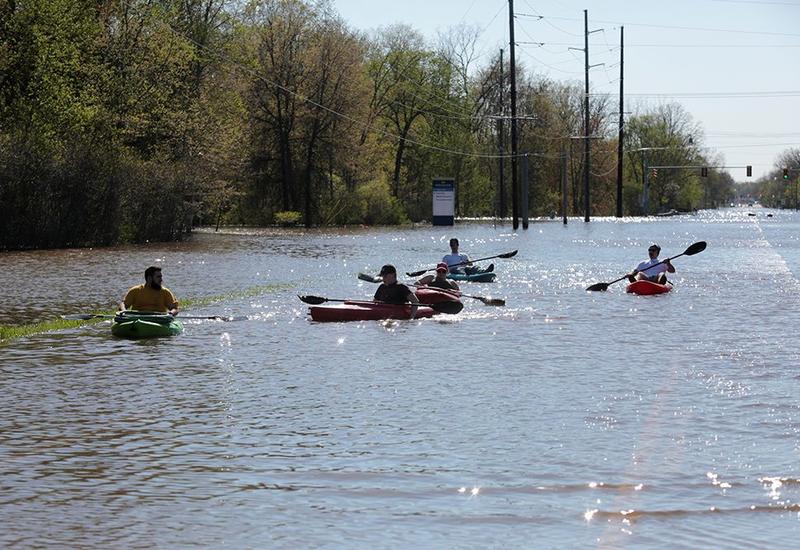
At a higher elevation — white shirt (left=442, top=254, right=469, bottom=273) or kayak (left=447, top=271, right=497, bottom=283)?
white shirt (left=442, top=254, right=469, bottom=273)

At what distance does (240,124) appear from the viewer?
79125 mm

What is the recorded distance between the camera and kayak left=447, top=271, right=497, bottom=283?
35091 millimetres

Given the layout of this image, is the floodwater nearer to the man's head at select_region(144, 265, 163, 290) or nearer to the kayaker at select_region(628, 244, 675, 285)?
the man's head at select_region(144, 265, 163, 290)

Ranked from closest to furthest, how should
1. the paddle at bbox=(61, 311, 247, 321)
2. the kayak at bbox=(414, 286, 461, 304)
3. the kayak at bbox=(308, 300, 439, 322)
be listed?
the paddle at bbox=(61, 311, 247, 321)
the kayak at bbox=(308, 300, 439, 322)
the kayak at bbox=(414, 286, 461, 304)

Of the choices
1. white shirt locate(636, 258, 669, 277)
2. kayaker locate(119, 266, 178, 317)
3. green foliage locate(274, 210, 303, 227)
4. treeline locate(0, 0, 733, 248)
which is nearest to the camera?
kayaker locate(119, 266, 178, 317)

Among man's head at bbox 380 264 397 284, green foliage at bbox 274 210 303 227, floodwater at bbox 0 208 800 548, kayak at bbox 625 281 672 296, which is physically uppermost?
green foliage at bbox 274 210 303 227

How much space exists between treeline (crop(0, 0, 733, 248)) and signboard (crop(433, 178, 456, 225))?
489 centimetres

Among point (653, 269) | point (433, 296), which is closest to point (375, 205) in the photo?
point (653, 269)

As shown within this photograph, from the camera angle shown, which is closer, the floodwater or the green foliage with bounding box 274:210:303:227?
the floodwater

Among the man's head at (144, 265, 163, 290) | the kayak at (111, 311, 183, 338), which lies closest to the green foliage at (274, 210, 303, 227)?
the man's head at (144, 265, 163, 290)

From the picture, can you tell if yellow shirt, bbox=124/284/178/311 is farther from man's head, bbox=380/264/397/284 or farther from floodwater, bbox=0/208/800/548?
man's head, bbox=380/264/397/284

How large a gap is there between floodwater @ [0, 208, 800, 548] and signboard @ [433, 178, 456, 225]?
6089 cm

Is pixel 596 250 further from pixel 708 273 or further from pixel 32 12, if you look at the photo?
pixel 32 12

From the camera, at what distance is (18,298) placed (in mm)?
28000
